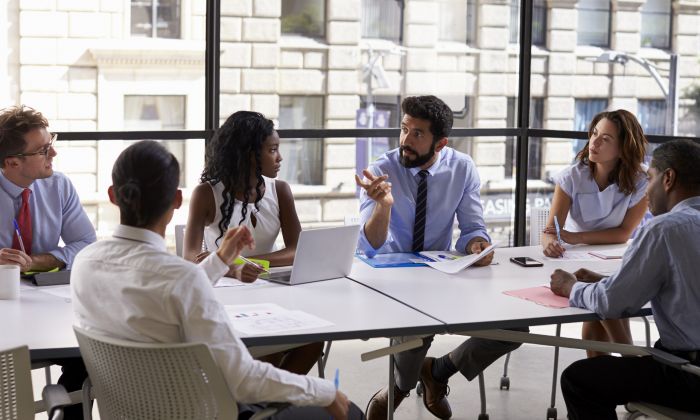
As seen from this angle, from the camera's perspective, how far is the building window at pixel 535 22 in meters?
6.69

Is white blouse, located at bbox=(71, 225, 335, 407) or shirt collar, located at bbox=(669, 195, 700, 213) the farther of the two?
shirt collar, located at bbox=(669, 195, 700, 213)

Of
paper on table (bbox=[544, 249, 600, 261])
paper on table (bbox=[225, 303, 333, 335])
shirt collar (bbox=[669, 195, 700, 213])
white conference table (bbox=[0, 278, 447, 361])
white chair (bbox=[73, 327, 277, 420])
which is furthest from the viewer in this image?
paper on table (bbox=[544, 249, 600, 261])

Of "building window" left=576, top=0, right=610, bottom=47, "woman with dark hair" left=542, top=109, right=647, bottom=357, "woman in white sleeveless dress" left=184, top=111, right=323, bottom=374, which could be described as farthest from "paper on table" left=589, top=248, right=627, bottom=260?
"building window" left=576, top=0, right=610, bottom=47

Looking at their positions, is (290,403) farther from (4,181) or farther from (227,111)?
(227,111)

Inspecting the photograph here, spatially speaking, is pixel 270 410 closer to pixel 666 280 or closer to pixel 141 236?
pixel 141 236

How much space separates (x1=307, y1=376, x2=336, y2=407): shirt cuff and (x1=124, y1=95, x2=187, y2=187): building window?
391 cm

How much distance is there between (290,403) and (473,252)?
174cm

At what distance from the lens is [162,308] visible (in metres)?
2.29

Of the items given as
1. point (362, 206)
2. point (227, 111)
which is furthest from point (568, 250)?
point (227, 111)

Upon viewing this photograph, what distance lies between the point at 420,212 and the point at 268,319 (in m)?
1.47

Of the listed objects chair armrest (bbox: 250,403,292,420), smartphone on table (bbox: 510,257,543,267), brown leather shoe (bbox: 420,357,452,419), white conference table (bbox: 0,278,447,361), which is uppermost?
smartphone on table (bbox: 510,257,543,267)

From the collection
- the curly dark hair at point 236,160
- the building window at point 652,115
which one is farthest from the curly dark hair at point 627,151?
the building window at point 652,115

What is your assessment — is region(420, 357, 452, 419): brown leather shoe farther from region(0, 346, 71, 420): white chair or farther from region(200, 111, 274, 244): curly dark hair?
region(0, 346, 71, 420): white chair

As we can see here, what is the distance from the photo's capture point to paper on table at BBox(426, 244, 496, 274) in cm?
372
